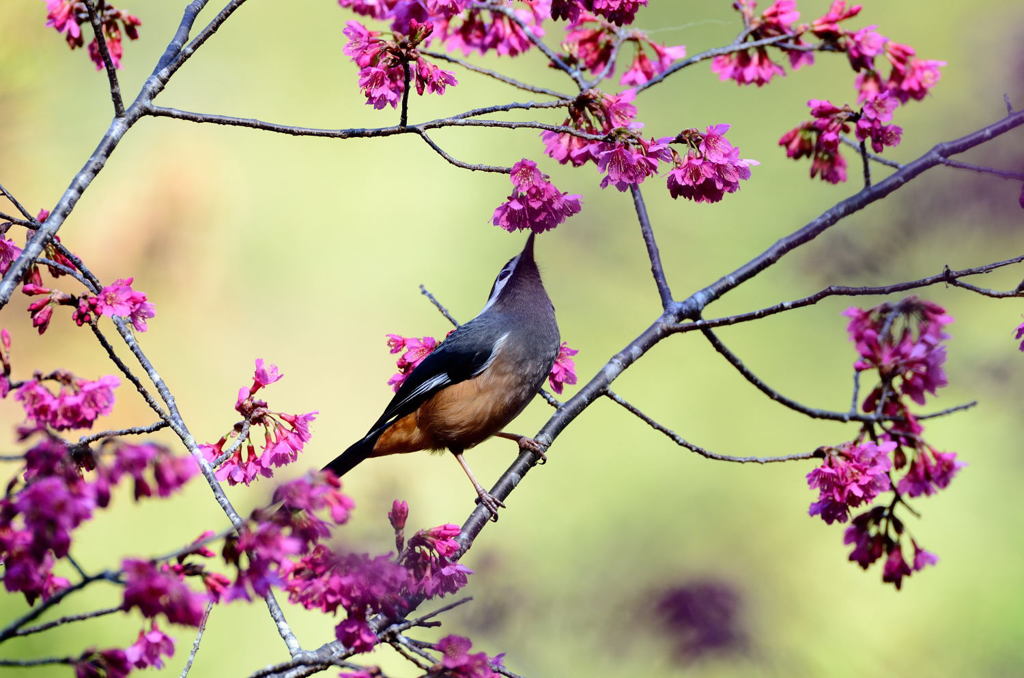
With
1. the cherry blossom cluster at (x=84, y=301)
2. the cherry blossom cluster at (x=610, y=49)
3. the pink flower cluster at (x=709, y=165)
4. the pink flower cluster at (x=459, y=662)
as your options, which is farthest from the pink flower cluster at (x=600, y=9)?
the pink flower cluster at (x=459, y=662)

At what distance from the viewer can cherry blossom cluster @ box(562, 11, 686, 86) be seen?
2229 millimetres

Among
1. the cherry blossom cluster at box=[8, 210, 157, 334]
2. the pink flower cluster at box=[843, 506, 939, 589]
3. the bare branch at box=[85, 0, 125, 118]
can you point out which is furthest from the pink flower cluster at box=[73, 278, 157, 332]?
the pink flower cluster at box=[843, 506, 939, 589]

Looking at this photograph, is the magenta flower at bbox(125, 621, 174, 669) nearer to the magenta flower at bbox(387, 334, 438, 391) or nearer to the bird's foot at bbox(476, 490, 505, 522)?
the bird's foot at bbox(476, 490, 505, 522)

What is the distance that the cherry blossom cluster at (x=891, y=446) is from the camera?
1.68 meters

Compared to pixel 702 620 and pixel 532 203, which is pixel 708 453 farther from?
pixel 702 620

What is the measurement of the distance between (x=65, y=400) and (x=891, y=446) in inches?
53.2

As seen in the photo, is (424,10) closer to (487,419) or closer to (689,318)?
(689,318)

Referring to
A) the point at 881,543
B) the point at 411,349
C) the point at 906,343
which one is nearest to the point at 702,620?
the point at 411,349

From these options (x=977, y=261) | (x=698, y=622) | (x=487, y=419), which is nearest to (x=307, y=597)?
(x=487, y=419)

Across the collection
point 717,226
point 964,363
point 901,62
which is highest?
point 717,226

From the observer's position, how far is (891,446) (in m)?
1.75

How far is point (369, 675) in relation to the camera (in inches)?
51.6

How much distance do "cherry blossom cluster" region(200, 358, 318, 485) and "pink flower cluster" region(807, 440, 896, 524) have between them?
3.26ft

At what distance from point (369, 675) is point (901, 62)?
152 cm
